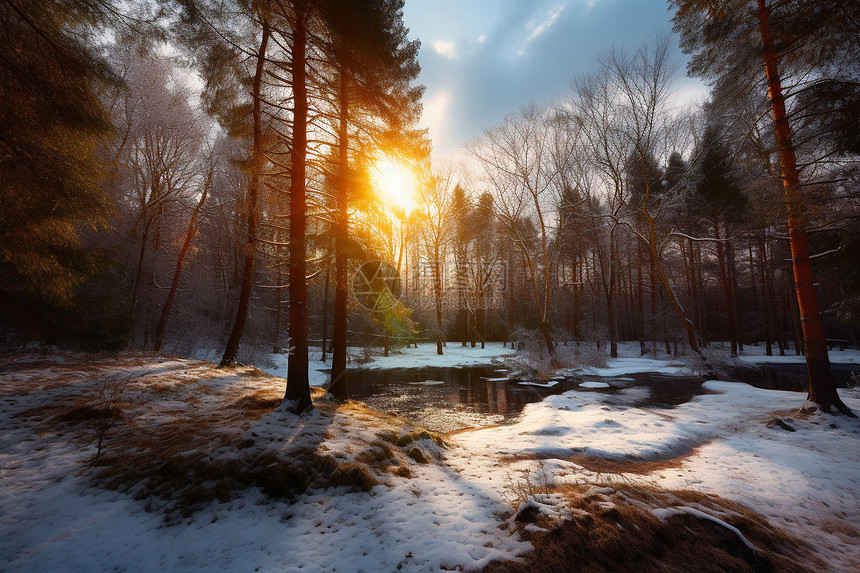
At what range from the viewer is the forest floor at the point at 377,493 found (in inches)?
104

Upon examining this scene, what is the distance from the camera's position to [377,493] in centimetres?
371

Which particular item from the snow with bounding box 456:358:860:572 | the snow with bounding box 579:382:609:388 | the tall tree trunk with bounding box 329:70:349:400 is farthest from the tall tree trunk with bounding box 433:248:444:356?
the tall tree trunk with bounding box 329:70:349:400

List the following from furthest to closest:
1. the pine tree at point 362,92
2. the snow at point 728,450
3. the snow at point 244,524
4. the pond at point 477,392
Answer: the pond at point 477,392, the pine tree at point 362,92, the snow at point 728,450, the snow at point 244,524

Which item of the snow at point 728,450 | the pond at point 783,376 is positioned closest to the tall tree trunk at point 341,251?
the snow at point 728,450

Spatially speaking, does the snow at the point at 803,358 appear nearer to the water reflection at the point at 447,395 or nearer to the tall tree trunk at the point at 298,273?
the water reflection at the point at 447,395

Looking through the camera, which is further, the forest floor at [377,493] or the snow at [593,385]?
the snow at [593,385]

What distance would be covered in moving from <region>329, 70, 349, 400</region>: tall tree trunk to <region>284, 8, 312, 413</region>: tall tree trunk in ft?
3.28

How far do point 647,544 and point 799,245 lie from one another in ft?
27.8

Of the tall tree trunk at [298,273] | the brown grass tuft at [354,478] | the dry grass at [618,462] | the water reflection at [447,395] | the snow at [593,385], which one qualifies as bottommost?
the water reflection at [447,395]

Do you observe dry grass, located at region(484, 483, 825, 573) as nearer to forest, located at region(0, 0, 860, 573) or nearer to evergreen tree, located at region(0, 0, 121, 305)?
forest, located at region(0, 0, 860, 573)

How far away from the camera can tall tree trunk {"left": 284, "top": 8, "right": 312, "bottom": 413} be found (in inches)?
230

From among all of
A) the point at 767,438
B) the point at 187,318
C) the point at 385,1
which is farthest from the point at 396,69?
the point at 187,318

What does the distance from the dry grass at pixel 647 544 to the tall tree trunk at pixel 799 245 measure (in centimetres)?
631

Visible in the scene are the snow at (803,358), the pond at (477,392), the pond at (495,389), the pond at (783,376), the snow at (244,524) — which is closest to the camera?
the snow at (244,524)
